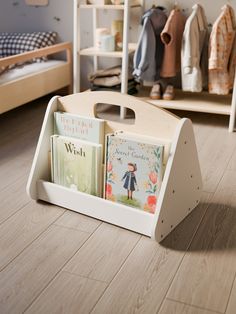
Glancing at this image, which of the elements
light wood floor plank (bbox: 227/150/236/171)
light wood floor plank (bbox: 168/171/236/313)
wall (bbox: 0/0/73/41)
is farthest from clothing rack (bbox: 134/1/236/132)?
light wood floor plank (bbox: 168/171/236/313)

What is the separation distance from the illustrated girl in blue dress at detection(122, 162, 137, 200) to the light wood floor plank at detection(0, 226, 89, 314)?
24cm

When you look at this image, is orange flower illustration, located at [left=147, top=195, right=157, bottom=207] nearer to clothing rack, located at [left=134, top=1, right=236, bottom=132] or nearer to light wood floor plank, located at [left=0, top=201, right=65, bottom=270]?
light wood floor plank, located at [left=0, top=201, right=65, bottom=270]

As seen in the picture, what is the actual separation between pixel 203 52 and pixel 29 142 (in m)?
1.38

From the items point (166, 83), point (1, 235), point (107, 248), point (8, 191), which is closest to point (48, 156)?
point (8, 191)

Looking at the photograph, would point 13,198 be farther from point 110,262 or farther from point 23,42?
point 23,42

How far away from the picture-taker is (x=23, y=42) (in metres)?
3.70

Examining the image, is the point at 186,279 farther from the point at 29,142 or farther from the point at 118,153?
the point at 29,142

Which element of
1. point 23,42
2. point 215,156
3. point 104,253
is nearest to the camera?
point 104,253

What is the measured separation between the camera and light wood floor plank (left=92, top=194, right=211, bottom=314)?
1369 mm

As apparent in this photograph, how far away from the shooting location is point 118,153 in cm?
177

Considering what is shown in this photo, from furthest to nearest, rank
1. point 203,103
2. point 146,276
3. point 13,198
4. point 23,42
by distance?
point 23,42 < point 203,103 < point 13,198 < point 146,276

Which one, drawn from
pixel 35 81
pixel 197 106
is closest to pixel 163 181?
pixel 197 106

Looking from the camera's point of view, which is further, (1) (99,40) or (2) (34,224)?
(1) (99,40)

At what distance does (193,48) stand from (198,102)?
400mm
